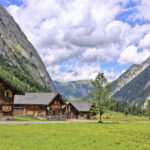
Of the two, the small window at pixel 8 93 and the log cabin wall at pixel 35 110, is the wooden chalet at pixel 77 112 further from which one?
the small window at pixel 8 93

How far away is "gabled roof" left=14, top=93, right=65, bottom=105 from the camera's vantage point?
66.3 meters

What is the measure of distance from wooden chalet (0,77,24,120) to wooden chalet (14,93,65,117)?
54.1ft

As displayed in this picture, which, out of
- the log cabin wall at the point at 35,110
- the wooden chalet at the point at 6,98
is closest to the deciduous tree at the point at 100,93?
the log cabin wall at the point at 35,110

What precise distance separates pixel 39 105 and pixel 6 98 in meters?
19.6

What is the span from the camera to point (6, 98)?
47.7 meters

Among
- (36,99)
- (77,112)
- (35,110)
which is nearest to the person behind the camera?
(35,110)

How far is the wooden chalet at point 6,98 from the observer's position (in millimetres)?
46594

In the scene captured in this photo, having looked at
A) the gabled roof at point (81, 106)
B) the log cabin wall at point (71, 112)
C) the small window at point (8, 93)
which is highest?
the small window at point (8, 93)

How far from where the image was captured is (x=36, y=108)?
66.8m

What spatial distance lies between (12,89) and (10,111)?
5.17 metres

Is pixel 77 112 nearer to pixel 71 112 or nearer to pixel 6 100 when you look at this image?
pixel 71 112

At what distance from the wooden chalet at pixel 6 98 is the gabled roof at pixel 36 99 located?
17.4m

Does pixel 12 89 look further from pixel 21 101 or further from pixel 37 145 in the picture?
pixel 37 145

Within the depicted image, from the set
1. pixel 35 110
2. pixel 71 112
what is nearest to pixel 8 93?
pixel 35 110
